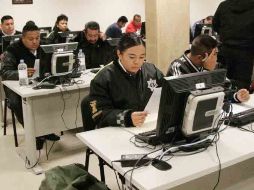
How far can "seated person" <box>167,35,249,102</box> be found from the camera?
246cm

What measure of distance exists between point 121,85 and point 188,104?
702mm

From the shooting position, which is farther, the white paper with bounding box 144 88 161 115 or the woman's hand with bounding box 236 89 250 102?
the woman's hand with bounding box 236 89 250 102

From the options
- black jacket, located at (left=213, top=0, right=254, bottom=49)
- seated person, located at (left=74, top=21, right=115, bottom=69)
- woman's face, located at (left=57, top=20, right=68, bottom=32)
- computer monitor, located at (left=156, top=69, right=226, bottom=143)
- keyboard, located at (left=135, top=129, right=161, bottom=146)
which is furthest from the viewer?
woman's face, located at (left=57, top=20, right=68, bottom=32)

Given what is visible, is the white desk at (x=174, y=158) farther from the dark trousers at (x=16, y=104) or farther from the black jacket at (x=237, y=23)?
the black jacket at (x=237, y=23)

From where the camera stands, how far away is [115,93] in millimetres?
2238

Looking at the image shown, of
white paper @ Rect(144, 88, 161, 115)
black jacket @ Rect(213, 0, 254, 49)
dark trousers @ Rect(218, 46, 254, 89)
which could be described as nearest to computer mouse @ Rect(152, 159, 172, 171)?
white paper @ Rect(144, 88, 161, 115)

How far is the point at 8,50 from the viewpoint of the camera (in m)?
3.75

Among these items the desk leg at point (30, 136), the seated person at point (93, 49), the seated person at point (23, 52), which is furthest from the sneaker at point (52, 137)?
the seated person at point (93, 49)

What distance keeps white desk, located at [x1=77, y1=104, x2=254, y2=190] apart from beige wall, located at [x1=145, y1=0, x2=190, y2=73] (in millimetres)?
2645

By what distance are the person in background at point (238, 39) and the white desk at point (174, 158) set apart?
2116 millimetres

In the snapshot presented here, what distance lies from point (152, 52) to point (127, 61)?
2.42 metres

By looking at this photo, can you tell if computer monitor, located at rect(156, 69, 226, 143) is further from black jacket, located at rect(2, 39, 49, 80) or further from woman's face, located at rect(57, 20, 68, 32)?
woman's face, located at rect(57, 20, 68, 32)

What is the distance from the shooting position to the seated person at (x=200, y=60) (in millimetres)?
2463

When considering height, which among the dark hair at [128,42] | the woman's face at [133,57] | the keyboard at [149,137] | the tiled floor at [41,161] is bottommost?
the tiled floor at [41,161]
